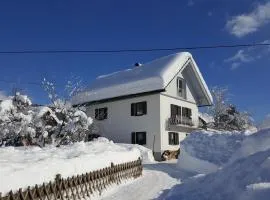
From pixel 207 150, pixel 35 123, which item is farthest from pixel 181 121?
pixel 35 123

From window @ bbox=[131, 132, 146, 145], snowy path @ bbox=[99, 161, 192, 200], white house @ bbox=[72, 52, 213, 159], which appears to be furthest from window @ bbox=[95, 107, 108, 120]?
snowy path @ bbox=[99, 161, 192, 200]

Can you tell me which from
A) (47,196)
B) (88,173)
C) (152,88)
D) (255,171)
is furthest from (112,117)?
(255,171)

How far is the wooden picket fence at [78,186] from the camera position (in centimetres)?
705

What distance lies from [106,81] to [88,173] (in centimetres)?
2650

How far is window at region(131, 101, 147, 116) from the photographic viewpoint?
99.1ft

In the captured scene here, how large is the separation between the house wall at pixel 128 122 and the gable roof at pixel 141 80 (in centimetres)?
77

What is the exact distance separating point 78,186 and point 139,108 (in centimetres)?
2124

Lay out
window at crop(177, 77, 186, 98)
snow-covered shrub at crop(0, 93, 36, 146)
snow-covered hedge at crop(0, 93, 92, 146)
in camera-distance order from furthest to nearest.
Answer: window at crop(177, 77, 186, 98), snow-covered hedge at crop(0, 93, 92, 146), snow-covered shrub at crop(0, 93, 36, 146)

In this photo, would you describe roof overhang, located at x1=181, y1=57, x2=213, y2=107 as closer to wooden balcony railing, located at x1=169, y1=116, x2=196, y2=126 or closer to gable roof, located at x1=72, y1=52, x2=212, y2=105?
gable roof, located at x1=72, y1=52, x2=212, y2=105

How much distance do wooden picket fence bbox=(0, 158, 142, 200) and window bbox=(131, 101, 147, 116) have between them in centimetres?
1581

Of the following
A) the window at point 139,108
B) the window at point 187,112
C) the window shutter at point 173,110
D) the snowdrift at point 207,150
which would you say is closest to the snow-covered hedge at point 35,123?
the window at point 139,108

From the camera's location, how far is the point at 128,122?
31.0 meters

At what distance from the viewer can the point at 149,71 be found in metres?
32.1

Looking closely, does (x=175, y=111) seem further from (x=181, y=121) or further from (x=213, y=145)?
Result: (x=213, y=145)
